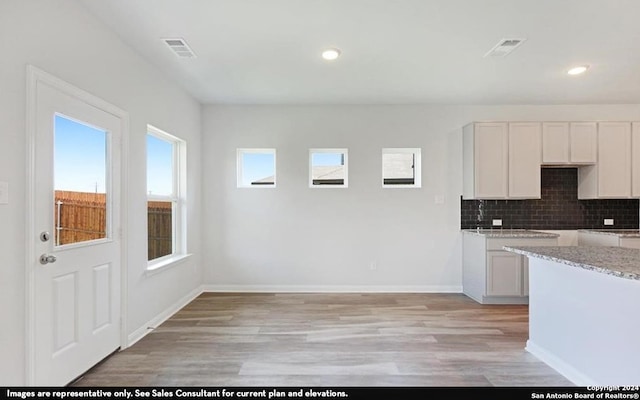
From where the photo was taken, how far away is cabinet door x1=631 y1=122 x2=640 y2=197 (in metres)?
4.41

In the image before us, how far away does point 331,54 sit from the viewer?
312 cm

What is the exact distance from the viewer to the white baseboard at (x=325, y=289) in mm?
4789

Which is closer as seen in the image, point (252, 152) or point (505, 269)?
point (505, 269)

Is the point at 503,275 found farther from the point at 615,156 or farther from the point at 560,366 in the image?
the point at 615,156

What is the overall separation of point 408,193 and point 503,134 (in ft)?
4.74

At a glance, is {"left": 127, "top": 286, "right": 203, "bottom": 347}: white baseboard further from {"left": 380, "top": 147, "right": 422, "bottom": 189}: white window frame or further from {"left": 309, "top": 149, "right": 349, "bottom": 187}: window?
{"left": 380, "top": 147, "right": 422, "bottom": 189}: white window frame

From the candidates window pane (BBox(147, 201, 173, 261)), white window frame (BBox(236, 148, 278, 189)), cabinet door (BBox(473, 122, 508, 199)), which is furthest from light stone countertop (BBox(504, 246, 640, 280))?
window pane (BBox(147, 201, 173, 261))

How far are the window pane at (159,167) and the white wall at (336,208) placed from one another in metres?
0.72

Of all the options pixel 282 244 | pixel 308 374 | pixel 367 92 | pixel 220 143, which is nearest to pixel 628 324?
pixel 308 374

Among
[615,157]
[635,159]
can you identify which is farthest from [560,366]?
[635,159]

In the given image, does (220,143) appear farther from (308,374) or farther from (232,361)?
(308,374)

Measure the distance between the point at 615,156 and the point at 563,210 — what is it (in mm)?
917

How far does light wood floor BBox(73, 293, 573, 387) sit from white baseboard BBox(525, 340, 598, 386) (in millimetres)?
53

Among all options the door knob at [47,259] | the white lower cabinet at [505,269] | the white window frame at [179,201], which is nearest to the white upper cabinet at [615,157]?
the white lower cabinet at [505,269]
